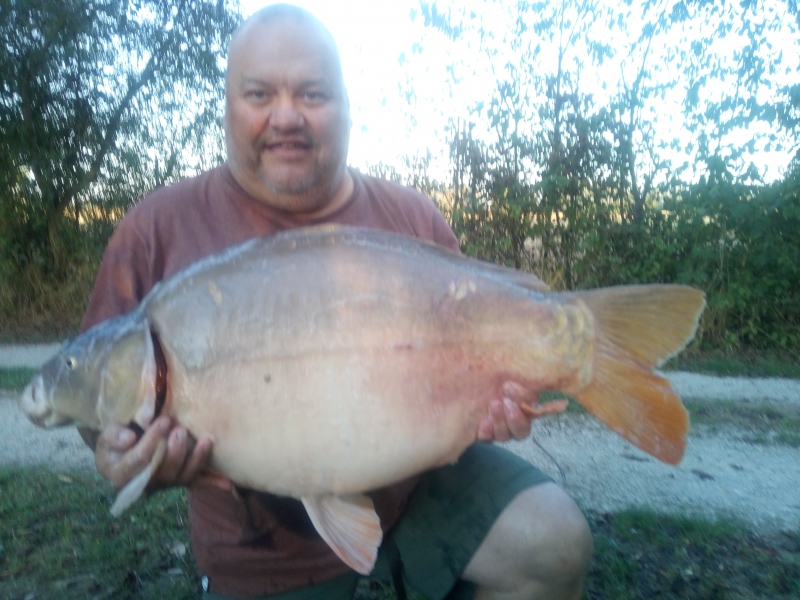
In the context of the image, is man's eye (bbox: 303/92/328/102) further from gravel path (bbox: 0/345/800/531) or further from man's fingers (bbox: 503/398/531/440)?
gravel path (bbox: 0/345/800/531)

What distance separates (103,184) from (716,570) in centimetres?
790

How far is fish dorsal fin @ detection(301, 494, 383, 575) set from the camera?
1468mm

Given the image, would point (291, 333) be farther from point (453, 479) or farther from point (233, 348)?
point (453, 479)

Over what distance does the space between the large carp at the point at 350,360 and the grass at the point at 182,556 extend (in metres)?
1.11

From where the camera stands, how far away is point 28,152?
25.6ft

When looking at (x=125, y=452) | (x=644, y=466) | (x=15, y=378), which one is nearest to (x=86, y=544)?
(x=125, y=452)

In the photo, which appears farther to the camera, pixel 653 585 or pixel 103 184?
pixel 103 184

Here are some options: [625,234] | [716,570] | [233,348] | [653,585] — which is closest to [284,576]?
[233,348]

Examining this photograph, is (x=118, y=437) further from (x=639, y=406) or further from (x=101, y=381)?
(x=639, y=406)

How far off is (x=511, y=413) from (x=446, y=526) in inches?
18.8

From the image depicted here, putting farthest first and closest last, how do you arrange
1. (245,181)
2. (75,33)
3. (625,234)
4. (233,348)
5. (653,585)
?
(75,33) < (625,234) < (653,585) < (245,181) < (233,348)

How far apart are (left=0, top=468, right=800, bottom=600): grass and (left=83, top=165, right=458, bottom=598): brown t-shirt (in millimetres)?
715

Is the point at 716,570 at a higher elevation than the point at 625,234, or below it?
below

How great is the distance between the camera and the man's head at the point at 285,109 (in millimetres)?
1728
